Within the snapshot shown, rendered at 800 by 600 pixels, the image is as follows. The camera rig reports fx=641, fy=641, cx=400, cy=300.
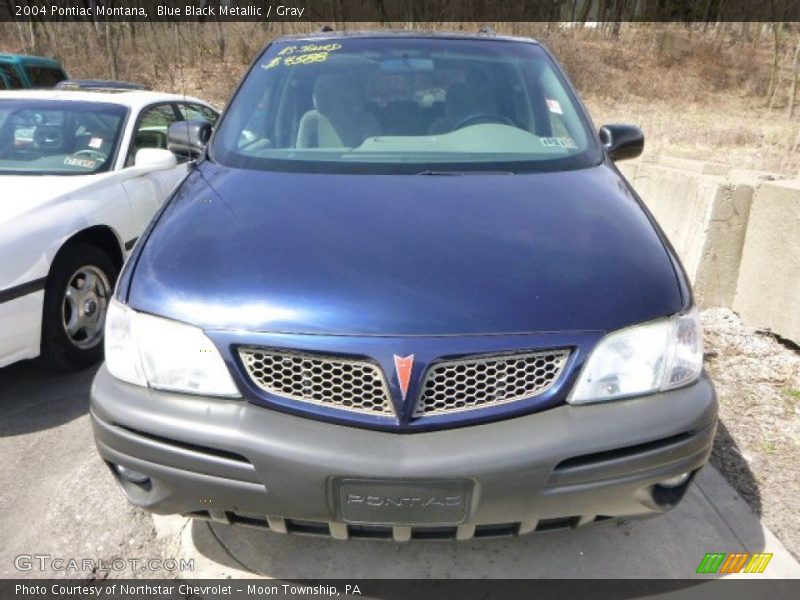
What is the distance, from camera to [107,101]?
14.9 ft

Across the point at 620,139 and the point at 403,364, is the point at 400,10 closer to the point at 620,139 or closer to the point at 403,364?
the point at 620,139

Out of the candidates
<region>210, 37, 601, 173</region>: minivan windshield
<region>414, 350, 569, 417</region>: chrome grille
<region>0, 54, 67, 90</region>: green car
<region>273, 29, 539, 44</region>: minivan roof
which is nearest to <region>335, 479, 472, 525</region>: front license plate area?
<region>414, 350, 569, 417</region>: chrome grille

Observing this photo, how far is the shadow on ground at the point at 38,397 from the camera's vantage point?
10.5 ft

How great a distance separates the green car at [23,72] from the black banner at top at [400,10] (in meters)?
13.0

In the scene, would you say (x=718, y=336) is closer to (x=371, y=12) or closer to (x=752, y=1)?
(x=371, y=12)

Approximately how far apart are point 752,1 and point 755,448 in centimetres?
3201

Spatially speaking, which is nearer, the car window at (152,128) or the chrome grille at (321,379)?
the chrome grille at (321,379)

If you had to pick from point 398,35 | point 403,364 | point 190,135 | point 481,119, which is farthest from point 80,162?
point 403,364

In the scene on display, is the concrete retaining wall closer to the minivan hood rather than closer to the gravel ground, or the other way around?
the gravel ground

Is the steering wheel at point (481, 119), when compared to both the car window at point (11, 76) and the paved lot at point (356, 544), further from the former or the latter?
the car window at point (11, 76)

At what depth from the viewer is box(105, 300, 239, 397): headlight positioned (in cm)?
175

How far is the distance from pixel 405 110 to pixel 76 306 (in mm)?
2138

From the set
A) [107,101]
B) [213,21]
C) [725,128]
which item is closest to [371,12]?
[213,21]

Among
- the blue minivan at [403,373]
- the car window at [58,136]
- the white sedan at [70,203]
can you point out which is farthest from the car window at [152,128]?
the blue minivan at [403,373]
